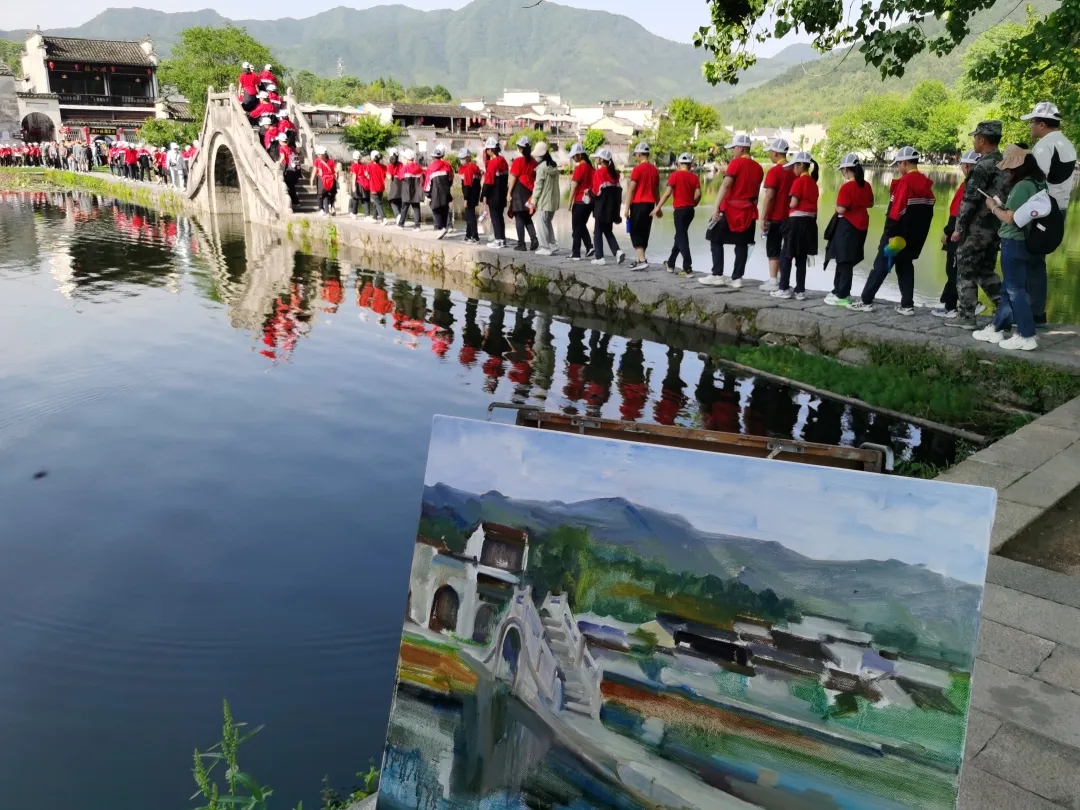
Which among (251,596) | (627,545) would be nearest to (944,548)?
(627,545)

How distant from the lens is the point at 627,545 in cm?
192

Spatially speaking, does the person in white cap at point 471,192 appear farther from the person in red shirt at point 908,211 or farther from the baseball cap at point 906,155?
the baseball cap at point 906,155

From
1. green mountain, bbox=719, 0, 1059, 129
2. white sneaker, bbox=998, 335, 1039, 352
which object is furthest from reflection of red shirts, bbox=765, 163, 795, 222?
green mountain, bbox=719, 0, 1059, 129

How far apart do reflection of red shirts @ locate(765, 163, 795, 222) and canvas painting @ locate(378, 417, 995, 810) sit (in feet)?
28.1

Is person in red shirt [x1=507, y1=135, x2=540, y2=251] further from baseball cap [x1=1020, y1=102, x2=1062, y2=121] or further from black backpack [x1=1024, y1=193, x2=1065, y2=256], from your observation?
black backpack [x1=1024, y1=193, x2=1065, y2=256]

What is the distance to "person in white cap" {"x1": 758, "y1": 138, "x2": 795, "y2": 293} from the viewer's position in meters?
9.84

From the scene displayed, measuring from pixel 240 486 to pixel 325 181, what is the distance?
53.0 ft

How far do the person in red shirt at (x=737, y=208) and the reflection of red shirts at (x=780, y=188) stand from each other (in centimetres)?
16

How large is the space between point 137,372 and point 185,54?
4399 cm

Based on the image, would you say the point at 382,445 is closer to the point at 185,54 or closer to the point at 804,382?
the point at 804,382

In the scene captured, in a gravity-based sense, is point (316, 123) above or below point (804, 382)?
above

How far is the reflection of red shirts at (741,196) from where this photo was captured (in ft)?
33.2

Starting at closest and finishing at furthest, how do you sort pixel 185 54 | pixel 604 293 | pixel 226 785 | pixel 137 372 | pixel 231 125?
1. pixel 226 785
2. pixel 137 372
3. pixel 604 293
4. pixel 231 125
5. pixel 185 54

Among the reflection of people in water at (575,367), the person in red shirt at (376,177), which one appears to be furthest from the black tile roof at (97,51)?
the reflection of people in water at (575,367)
